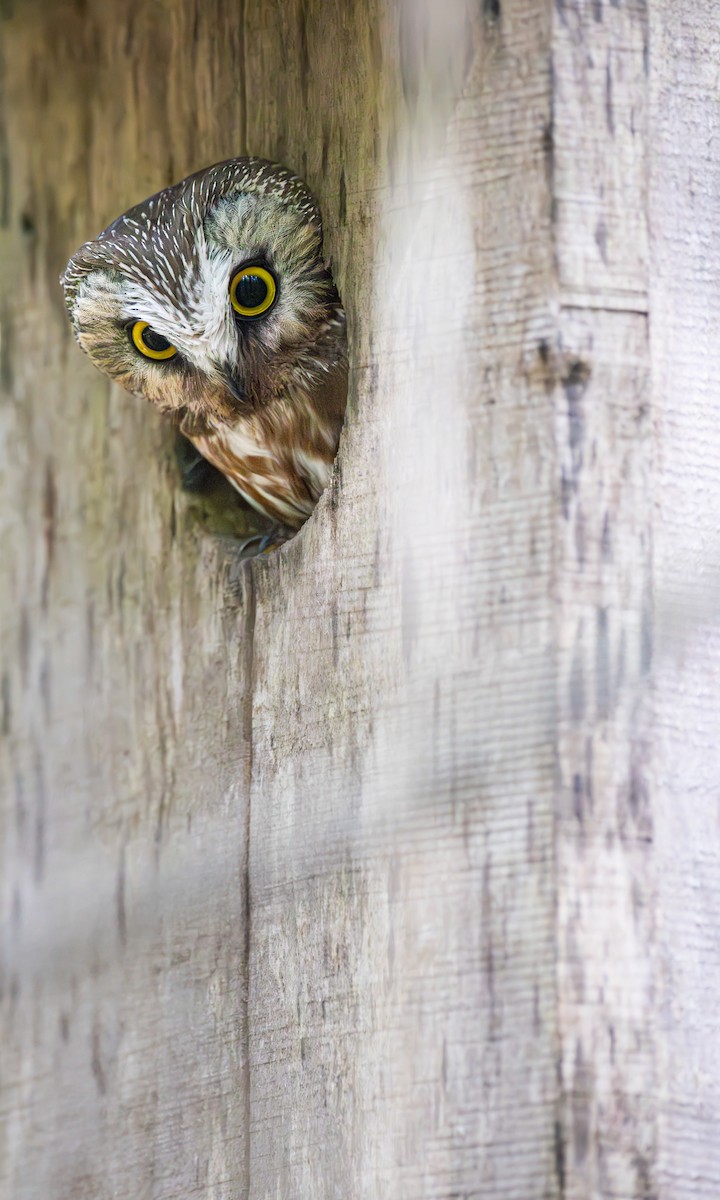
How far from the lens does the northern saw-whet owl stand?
2.64 m

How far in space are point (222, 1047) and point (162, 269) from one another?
3.80 feet

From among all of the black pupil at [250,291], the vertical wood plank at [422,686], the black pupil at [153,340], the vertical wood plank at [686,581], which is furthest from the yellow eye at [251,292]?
the vertical wood plank at [686,581]

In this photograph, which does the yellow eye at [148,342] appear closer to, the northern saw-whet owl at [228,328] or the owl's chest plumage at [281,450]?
the northern saw-whet owl at [228,328]

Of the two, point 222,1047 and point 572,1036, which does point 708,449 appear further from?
point 222,1047

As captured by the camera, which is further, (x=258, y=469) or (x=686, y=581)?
(x=258, y=469)

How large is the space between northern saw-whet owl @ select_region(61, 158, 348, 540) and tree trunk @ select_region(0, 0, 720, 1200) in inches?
5.1

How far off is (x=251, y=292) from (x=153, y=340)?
0.59ft

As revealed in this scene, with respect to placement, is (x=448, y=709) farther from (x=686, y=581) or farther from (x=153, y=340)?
(x=153, y=340)

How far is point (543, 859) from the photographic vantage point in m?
1.84

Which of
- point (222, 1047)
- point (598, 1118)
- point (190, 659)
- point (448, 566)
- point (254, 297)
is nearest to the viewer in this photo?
point (598, 1118)

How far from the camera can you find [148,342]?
9.09 feet

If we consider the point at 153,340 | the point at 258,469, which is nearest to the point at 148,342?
the point at 153,340

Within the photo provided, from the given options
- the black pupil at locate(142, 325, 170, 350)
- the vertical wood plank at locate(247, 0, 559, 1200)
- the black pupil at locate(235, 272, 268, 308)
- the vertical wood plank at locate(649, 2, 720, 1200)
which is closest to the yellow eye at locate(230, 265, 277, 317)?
the black pupil at locate(235, 272, 268, 308)

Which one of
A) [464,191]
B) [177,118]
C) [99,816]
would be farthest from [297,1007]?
[177,118]
